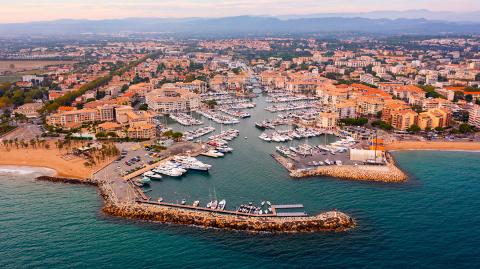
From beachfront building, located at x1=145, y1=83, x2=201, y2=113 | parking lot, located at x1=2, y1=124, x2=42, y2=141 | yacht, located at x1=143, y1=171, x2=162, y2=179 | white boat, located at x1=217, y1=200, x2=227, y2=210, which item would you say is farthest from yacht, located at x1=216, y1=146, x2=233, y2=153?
beachfront building, located at x1=145, y1=83, x2=201, y2=113

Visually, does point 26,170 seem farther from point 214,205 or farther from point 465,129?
point 465,129

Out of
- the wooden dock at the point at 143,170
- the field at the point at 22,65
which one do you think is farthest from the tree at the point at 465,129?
the field at the point at 22,65

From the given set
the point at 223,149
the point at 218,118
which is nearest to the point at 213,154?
the point at 223,149

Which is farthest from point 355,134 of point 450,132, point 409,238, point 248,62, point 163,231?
point 248,62

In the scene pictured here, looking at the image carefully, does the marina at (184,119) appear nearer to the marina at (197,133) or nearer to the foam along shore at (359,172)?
the marina at (197,133)

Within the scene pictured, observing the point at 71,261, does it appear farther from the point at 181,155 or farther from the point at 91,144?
the point at 91,144

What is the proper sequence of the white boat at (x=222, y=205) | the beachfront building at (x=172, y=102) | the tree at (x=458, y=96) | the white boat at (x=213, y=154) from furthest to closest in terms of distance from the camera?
1. the tree at (x=458, y=96)
2. the beachfront building at (x=172, y=102)
3. the white boat at (x=213, y=154)
4. the white boat at (x=222, y=205)

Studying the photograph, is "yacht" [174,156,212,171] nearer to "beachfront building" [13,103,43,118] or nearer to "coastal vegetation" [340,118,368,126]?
"coastal vegetation" [340,118,368,126]
